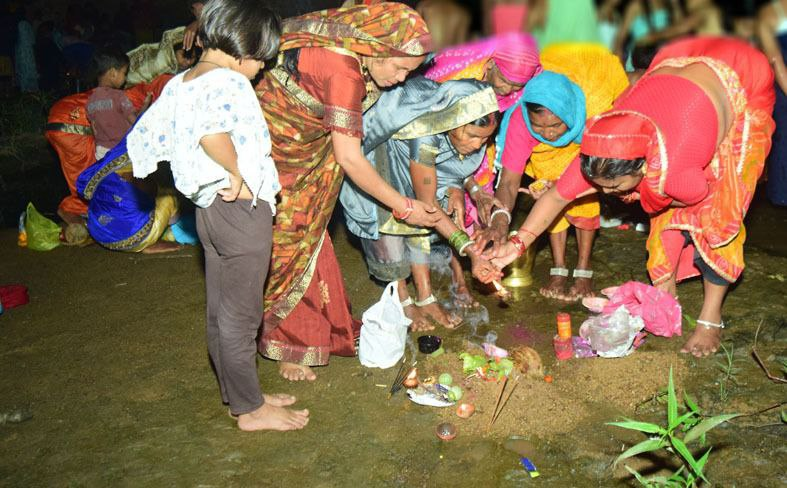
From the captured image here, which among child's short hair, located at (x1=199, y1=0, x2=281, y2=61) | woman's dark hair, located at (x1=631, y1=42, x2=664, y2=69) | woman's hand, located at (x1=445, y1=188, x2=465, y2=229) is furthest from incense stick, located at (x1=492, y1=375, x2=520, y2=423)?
woman's dark hair, located at (x1=631, y1=42, x2=664, y2=69)

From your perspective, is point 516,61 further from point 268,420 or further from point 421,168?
point 268,420

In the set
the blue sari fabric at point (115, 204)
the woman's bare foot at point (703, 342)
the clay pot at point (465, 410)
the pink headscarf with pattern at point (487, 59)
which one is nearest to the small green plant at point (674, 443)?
the clay pot at point (465, 410)

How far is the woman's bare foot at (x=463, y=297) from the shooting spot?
4.14 meters

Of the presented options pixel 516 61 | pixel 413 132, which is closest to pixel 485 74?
pixel 516 61

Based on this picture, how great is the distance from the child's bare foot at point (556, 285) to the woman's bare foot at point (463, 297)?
481 millimetres

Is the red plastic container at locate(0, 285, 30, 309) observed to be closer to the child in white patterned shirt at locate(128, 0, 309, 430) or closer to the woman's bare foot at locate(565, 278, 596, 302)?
the child in white patterned shirt at locate(128, 0, 309, 430)

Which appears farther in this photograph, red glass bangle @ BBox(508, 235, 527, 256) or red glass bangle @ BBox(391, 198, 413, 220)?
red glass bangle @ BBox(508, 235, 527, 256)

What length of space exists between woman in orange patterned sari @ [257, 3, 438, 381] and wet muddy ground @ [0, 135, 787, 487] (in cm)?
25

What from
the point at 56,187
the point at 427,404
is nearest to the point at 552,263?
the point at 427,404

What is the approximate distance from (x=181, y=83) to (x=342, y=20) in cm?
85

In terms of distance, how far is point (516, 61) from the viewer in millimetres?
3469

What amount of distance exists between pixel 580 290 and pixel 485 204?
892mm

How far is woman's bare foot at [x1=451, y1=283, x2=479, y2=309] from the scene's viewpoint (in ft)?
13.6

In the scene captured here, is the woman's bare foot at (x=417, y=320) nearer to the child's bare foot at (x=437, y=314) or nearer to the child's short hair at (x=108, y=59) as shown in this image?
the child's bare foot at (x=437, y=314)
